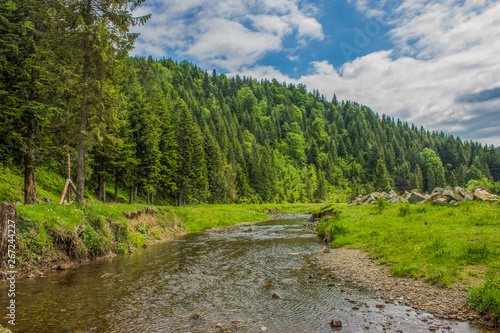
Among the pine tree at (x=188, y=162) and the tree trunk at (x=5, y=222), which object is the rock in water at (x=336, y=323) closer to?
the tree trunk at (x=5, y=222)

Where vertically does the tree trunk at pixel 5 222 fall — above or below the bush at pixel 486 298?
above

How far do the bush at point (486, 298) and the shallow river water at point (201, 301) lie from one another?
28.7 inches

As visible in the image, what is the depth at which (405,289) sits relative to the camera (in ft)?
31.7

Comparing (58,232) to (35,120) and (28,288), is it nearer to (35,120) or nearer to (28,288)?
(28,288)

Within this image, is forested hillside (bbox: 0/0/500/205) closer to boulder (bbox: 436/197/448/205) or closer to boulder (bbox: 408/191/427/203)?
boulder (bbox: 436/197/448/205)

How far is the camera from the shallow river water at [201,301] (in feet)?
24.8

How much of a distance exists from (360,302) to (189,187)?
54.2 meters

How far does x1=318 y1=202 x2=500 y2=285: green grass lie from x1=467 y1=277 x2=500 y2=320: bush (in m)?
1.02

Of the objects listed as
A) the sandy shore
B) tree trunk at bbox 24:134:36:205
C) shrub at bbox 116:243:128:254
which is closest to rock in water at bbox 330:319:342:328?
the sandy shore

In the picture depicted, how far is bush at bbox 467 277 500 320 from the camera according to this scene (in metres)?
7.00

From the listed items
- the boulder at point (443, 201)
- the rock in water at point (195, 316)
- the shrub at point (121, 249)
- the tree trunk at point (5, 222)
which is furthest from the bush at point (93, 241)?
the boulder at point (443, 201)

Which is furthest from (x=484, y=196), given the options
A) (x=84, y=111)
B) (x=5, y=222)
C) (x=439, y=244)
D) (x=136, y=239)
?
(x=84, y=111)

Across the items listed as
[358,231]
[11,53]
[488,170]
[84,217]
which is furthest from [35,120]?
[488,170]

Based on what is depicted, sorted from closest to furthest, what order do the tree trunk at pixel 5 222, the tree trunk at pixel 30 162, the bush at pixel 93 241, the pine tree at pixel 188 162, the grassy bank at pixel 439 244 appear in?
the grassy bank at pixel 439 244 < the tree trunk at pixel 5 222 < the bush at pixel 93 241 < the tree trunk at pixel 30 162 < the pine tree at pixel 188 162
